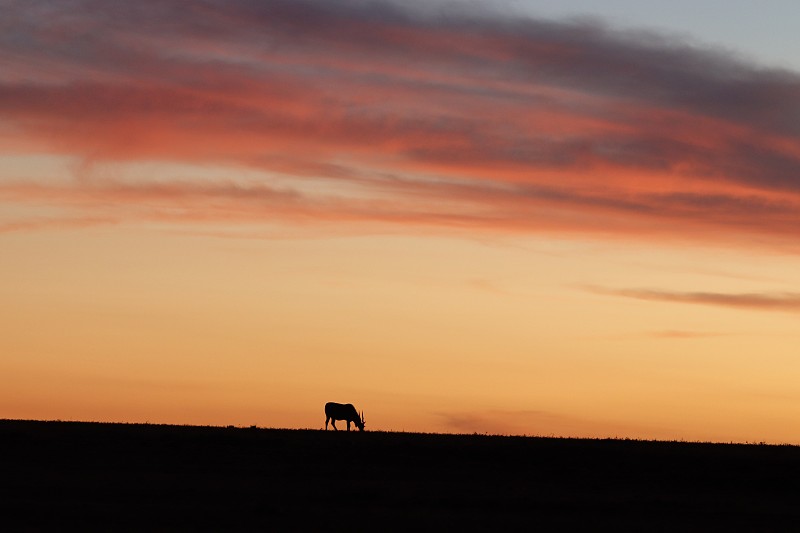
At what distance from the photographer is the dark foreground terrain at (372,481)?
34.1 m

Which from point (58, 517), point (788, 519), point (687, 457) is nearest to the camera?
point (58, 517)

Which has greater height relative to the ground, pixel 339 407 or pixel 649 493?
pixel 339 407

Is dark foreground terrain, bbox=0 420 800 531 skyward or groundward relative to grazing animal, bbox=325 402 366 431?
groundward

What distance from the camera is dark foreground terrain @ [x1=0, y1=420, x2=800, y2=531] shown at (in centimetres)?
3406

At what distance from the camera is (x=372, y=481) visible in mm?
42000

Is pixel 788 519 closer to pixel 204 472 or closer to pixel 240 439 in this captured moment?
pixel 204 472

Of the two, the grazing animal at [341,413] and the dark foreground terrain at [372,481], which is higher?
the grazing animal at [341,413]

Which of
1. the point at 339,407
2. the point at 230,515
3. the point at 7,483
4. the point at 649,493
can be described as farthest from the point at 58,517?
the point at 339,407

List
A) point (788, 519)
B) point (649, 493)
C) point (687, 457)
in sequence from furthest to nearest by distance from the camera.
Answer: point (687, 457), point (649, 493), point (788, 519)

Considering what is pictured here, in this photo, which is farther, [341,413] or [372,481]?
[341,413]

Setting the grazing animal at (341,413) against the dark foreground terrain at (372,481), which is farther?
the grazing animal at (341,413)

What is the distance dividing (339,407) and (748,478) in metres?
31.3

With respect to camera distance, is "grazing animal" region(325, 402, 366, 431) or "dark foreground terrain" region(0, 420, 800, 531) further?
"grazing animal" region(325, 402, 366, 431)

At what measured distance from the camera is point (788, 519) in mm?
37062
